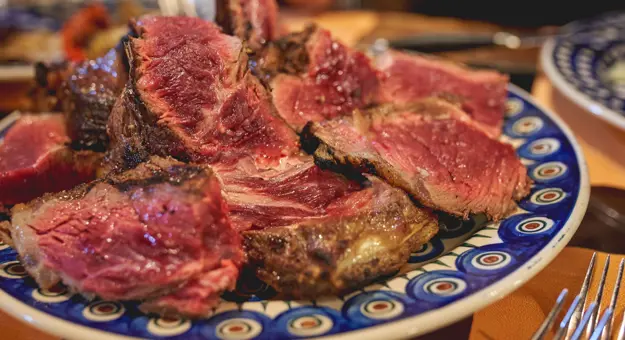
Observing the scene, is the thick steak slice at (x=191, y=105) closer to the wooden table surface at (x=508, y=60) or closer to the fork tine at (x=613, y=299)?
the wooden table surface at (x=508, y=60)

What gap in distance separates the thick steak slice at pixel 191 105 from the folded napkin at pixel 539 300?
107cm

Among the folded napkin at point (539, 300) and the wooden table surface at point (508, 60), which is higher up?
the wooden table surface at point (508, 60)

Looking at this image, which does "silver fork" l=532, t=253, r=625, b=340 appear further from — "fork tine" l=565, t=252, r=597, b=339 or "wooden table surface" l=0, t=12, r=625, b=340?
"wooden table surface" l=0, t=12, r=625, b=340

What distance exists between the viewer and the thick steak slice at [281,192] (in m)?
2.13

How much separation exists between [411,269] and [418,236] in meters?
0.13

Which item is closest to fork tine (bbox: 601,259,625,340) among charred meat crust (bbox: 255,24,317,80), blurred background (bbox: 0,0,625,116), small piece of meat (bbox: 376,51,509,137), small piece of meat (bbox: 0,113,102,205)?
small piece of meat (bbox: 376,51,509,137)

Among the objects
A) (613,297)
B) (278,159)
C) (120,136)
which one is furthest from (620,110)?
(120,136)

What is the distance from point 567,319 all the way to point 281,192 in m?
1.14

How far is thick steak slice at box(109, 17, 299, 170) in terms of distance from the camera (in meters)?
2.22

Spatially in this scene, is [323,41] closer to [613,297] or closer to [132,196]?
[132,196]

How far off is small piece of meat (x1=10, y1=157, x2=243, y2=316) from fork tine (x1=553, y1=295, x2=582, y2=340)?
3.57 feet

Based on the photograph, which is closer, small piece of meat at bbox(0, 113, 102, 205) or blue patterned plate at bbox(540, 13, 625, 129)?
small piece of meat at bbox(0, 113, 102, 205)

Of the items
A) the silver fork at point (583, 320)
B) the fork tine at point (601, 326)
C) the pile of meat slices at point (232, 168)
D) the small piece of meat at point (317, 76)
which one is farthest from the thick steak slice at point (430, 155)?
the fork tine at point (601, 326)

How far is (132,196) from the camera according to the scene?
196 cm
